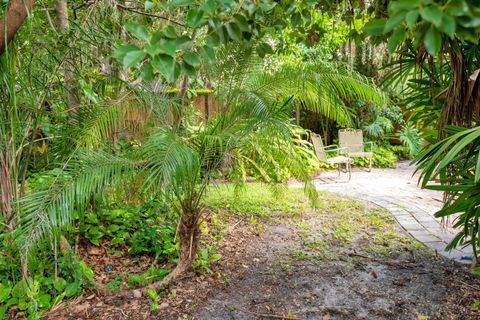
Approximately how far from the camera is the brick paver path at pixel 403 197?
3.45m

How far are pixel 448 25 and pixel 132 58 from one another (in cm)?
68

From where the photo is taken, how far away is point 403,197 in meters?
5.13

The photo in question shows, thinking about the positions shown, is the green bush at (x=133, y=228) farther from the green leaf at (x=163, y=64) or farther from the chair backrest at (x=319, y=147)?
the chair backrest at (x=319, y=147)

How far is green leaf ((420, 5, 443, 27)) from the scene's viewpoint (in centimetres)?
67

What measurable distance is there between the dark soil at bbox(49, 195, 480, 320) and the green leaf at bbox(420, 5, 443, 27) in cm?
196

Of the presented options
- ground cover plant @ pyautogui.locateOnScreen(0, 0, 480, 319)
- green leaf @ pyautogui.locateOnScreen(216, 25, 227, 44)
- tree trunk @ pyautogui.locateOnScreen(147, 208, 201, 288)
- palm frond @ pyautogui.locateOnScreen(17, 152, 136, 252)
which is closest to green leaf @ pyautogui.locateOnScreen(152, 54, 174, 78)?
green leaf @ pyautogui.locateOnScreen(216, 25, 227, 44)

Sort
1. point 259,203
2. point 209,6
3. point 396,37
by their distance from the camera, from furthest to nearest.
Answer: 1. point 259,203
2. point 209,6
3. point 396,37

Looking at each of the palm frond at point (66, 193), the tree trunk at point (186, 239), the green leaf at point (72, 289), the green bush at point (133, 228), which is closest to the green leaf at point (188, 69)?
the palm frond at point (66, 193)

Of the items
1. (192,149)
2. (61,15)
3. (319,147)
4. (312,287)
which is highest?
(61,15)

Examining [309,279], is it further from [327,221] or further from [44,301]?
[44,301]

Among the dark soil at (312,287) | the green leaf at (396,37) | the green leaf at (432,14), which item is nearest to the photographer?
the green leaf at (432,14)

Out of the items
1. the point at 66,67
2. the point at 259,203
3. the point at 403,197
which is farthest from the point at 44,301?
the point at 403,197

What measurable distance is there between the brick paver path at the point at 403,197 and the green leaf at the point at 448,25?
1878 mm

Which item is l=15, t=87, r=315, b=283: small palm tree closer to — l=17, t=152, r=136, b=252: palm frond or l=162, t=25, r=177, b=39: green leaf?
l=17, t=152, r=136, b=252: palm frond
